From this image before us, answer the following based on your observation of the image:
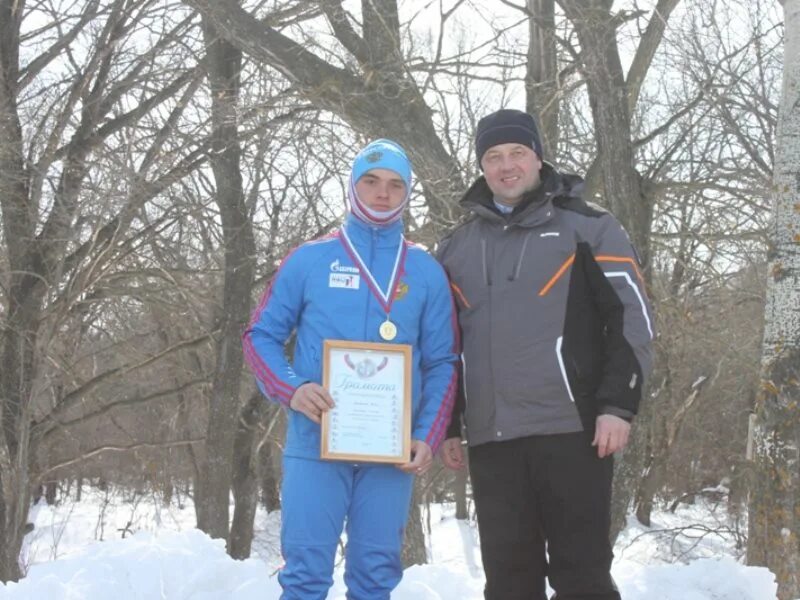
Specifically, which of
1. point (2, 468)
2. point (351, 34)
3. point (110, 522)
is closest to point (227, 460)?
point (2, 468)

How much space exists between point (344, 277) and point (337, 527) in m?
0.83

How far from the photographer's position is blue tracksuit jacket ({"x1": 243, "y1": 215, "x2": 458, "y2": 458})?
10.2 feet

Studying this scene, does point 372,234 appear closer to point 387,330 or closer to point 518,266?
point 387,330

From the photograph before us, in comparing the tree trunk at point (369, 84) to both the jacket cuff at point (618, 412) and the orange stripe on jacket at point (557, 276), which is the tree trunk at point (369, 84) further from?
the jacket cuff at point (618, 412)

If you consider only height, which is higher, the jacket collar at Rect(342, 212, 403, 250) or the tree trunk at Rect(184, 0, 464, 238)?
the tree trunk at Rect(184, 0, 464, 238)

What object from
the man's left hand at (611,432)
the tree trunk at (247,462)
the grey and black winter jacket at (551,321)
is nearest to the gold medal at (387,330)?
the grey and black winter jacket at (551,321)

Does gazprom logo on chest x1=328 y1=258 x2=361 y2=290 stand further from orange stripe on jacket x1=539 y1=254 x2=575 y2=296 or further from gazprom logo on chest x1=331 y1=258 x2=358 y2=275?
orange stripe on jacket x1=539 y1=254 x2=575 y2=296

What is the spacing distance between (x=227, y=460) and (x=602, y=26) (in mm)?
7864

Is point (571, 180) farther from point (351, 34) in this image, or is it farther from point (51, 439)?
point (51, 439)

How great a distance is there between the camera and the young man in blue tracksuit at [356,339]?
9.93ft

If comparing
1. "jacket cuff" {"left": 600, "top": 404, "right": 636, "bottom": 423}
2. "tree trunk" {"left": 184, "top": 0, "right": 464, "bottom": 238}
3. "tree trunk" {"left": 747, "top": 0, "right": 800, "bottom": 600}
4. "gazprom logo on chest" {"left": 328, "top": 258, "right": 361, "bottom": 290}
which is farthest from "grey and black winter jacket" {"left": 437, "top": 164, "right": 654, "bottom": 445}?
"tree trunk" {"left": 184, "top": 0, "right": 464, "bottom": 238}

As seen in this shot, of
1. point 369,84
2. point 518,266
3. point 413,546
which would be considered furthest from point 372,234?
point 413,546

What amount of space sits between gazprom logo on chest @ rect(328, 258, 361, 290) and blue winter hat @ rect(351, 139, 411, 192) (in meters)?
0.33

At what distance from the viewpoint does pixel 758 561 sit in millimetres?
4344
